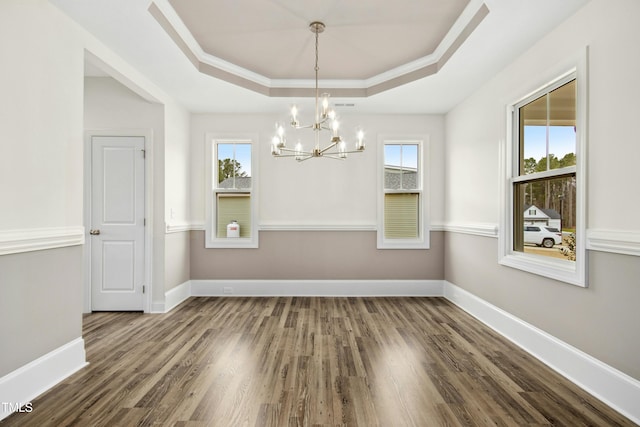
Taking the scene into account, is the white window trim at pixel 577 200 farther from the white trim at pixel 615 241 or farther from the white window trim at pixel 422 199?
the white window trim at pixel 422 199

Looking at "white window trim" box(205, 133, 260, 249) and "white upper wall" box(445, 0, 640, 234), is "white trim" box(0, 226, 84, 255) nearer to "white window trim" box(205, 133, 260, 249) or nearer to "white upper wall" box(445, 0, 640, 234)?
"white window trim" box(205, 133, 260, 249)

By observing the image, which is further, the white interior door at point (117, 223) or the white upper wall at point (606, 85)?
the white interior door at point (117, 223)

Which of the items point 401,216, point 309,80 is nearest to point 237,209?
point 309,80

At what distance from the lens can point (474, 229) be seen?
14.0 ft

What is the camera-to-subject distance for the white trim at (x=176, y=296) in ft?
14.4

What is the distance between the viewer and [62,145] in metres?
2.67

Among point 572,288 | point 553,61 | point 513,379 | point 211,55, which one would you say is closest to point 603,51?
point 553,61

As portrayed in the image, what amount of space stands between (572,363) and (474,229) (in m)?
1.88

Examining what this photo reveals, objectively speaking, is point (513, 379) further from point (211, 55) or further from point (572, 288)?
point (211, 55)

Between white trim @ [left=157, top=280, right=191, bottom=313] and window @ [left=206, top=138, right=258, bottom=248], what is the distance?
2.53 ft

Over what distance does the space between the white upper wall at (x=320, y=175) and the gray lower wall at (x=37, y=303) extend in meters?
2.53

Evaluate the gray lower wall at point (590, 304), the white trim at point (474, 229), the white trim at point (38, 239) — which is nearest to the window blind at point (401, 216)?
the white trim at point (474, 229)

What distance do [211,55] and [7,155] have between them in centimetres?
221

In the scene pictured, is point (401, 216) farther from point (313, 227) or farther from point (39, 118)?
point (39, 118)
